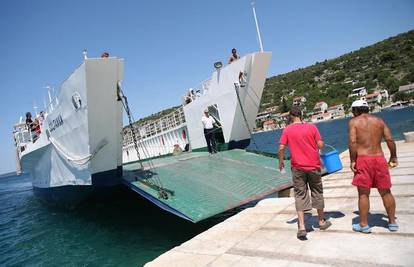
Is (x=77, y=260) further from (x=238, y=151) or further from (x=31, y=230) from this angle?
(x=238, y=151)

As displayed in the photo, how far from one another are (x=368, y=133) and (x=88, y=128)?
7302 millimetres

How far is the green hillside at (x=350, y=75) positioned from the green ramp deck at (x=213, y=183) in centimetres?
10854

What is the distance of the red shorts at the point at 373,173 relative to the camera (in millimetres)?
3879

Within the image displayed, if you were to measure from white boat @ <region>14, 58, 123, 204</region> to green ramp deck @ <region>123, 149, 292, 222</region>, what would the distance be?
0.96 meters

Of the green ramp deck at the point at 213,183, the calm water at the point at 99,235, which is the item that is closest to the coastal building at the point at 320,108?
the green ramp deck at the point at 213,183

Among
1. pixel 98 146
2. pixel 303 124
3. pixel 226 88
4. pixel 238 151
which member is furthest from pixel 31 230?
pixel 303 124

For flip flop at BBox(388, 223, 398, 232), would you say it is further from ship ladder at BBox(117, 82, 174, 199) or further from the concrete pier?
ship ladder at BBox(117, 82, 174, 199)

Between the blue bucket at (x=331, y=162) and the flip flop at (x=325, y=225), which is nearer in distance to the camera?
the flip flop at (x=325, y=225)

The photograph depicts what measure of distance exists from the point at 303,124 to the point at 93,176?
724 cm

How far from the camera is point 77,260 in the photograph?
298 inches

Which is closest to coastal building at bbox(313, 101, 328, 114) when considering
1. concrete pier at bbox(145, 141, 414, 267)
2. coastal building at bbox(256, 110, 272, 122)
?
coastal building at bbox(256, 110, 272, 122)

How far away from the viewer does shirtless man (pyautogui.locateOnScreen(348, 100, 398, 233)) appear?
3.91m

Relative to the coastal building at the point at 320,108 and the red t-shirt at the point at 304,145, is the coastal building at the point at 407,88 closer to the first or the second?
the coastal building at the point at 320,108

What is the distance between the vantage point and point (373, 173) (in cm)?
394
